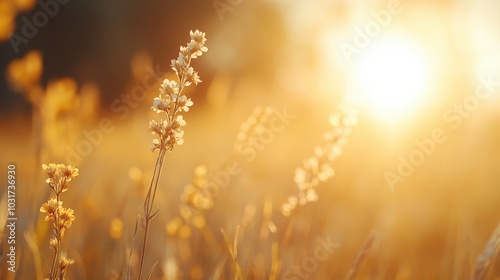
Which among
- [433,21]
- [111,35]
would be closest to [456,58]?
[433,21]

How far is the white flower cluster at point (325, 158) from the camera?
4.98 ft

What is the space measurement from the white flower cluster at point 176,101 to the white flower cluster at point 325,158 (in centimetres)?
48

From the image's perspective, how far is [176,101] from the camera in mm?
1207

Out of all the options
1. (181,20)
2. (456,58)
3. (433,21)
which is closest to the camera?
(456,58)

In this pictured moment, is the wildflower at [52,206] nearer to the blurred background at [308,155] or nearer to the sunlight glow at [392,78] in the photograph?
the blurred background at [308,155]

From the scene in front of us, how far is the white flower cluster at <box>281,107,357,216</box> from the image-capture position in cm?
152

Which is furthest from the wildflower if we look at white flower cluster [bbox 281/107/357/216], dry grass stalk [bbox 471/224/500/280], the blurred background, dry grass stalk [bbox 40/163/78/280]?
dry grass stalk [bbox 471/224/500/280]

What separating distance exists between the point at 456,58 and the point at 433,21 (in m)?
0.50

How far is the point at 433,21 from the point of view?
152 inches

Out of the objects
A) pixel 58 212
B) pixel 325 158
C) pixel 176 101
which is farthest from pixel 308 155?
pixel 58 212

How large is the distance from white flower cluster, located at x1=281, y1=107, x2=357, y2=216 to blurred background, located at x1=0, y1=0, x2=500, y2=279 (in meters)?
0.11

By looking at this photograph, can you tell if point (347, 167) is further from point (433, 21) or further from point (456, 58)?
point (433, 21)

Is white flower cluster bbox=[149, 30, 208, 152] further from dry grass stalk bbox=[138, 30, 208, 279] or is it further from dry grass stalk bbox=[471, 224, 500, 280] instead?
dry grass stalk bbox=[471, 224, 500, 280]

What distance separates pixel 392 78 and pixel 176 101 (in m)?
2.14
